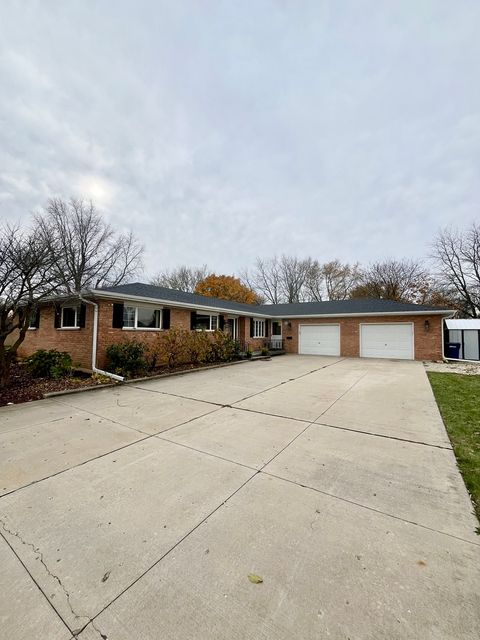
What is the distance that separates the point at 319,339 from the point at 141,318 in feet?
37.1

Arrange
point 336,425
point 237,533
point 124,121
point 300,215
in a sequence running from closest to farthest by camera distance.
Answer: point 237,533 < point 336,425 < point 124,121 < point 300,215

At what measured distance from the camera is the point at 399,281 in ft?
89.9

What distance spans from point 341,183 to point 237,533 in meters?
15.4

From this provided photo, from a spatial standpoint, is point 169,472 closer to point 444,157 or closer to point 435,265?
point 444,157

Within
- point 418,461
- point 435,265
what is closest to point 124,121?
point 418,461

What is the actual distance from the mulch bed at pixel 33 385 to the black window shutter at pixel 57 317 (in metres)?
2.29

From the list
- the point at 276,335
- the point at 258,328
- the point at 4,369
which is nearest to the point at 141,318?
the point at 4,369

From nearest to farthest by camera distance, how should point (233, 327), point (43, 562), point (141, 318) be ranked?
1. point (43, 562)
2. point (141, 318)
3. point (233, 327)

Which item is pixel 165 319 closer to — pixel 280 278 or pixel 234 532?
pixel 234 532

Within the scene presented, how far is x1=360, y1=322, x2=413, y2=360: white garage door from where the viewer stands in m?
14.8

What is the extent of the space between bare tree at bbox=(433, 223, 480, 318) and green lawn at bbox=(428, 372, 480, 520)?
18.6 metres

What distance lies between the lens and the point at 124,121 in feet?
33.0

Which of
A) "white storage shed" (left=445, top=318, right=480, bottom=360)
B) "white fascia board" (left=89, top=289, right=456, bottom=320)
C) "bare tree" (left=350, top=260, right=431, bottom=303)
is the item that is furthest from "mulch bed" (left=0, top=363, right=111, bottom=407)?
"bare tree" (left=350, top=260, right=431, bottom=303)

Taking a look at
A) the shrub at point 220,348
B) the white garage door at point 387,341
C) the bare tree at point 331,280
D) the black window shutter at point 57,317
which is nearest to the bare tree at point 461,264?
the bare tree at point 331,280
